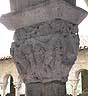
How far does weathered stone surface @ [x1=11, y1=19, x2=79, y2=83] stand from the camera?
2.61 metres

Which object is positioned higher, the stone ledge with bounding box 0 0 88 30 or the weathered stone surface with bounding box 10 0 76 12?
the weathered stone surface with bounding box 10 0 76 12

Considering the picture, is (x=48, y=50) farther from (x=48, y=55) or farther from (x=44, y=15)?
(x=44, y=15)

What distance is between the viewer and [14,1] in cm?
285

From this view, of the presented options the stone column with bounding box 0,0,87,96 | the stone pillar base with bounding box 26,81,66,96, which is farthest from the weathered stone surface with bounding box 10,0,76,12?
the stone pillar base with bounding box 26,81,66,96

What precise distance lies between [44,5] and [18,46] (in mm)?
470

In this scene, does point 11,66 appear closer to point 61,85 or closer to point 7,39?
point 7,39

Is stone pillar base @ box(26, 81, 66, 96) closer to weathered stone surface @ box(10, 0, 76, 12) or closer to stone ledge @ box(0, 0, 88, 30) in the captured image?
stone ledge @ box(0, 0, 88, 30)

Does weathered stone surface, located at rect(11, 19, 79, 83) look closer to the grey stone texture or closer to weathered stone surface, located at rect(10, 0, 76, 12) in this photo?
the grey stone texture

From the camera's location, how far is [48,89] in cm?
262

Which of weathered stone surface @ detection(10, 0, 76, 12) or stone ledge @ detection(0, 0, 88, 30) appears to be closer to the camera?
stone ledge @ detection(0, 0, 88, 30)

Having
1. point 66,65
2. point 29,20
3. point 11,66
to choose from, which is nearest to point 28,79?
point 66,65

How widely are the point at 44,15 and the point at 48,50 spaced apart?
31 cm

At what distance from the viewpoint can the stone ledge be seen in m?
2.58

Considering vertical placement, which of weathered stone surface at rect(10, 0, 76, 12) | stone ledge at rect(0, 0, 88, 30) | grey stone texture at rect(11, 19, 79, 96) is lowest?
grey stone texture at rect(11, 19, 79, 96)
